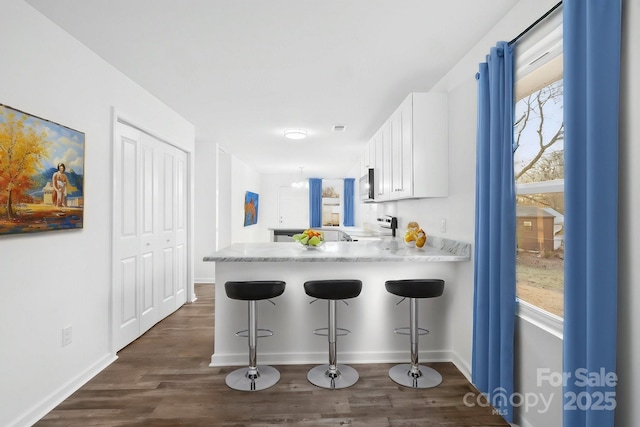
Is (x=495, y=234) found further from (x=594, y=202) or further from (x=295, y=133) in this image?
(x=295, y=133)

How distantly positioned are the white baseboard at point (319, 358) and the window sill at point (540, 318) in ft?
→ 3.83

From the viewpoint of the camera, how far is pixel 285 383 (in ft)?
8.75

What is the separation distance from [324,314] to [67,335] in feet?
6.21

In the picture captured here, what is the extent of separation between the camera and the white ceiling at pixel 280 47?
84.0 inches

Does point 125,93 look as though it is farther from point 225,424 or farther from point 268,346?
point 225,424

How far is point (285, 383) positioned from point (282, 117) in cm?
305

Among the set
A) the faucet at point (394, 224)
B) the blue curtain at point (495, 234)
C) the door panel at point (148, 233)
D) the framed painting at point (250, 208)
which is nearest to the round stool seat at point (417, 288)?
the blue curtain at point (495, 234)

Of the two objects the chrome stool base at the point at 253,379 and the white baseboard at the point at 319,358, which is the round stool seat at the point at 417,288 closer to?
the white baseboard at the point at 319,358

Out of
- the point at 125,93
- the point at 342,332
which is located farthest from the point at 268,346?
the point at 125,93

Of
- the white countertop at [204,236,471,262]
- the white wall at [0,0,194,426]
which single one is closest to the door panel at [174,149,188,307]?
the white wall at [0,0,194,426]

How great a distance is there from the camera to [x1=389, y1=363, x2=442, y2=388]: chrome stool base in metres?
2.64

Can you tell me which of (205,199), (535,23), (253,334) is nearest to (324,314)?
(253,334)

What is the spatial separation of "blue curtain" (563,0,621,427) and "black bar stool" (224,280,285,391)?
1811 mm

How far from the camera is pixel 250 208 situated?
882 cm
